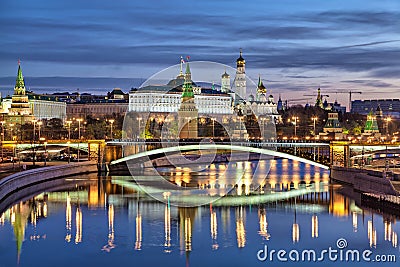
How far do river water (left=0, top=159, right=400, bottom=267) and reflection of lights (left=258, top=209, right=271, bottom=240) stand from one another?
0.03m

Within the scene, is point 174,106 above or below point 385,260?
above

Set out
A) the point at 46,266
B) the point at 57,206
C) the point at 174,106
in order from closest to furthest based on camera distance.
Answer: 1. the point at 46,266
2. the point at 57,206
3. the point at 174,106

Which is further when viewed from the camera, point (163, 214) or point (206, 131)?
point (206, 131)

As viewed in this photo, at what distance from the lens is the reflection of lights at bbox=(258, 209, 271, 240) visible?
26625 millimetres

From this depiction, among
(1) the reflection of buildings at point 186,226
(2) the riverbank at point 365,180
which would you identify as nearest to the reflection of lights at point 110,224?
(1) the reflection of buildings at point 186,226

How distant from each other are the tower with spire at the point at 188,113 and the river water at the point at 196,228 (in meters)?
38.4

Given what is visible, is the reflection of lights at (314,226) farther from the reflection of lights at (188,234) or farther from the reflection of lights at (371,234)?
the reflection of lights at (188,234)

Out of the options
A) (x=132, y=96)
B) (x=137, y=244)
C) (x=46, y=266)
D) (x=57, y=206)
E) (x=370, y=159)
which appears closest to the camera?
(x=46, y=266)

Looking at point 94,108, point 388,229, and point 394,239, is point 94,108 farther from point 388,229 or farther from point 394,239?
point 394,239

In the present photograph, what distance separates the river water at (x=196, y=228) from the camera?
921 inches

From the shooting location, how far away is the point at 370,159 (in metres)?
59.8

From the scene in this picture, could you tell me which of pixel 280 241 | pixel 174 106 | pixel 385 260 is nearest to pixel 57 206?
pixel 280 241

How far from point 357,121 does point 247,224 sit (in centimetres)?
7945

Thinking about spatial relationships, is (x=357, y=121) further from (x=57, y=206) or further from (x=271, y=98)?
(x=57, y=206)
